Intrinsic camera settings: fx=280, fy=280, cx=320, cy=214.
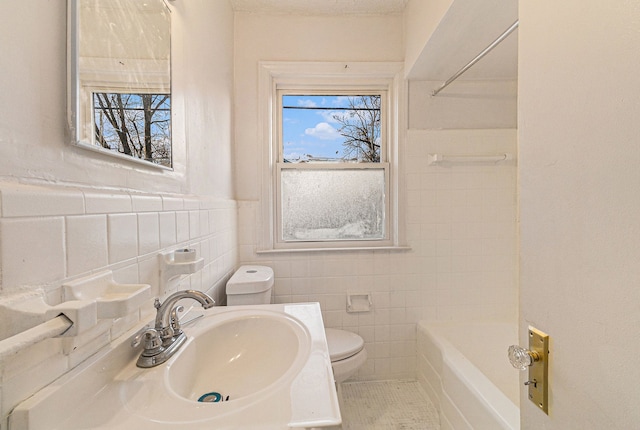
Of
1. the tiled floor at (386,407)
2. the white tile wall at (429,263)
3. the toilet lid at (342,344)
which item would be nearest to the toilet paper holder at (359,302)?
the white tile wall at (429,263)

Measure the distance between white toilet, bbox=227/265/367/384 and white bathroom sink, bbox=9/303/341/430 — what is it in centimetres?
48

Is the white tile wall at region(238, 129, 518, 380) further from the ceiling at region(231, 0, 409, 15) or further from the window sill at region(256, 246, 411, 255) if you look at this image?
the ceiling at region(231, 0, 409, 15)

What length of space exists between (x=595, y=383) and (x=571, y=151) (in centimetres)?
40

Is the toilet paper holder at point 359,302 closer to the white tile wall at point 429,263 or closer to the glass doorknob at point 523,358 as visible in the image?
the white tile wall at point 429,263

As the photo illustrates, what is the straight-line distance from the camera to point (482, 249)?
76.7 inches

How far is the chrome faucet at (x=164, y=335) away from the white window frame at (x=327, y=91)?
1.16m

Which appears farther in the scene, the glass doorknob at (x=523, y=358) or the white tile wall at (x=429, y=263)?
the white tile wall at (x=429, y=263)

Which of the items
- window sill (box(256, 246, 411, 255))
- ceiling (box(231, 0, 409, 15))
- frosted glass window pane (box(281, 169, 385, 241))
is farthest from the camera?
frosted glass window pane (box(281, 169, 385, 241))

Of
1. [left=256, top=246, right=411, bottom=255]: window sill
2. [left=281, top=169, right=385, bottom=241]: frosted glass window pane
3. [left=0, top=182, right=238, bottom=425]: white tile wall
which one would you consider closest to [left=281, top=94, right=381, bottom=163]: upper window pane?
[left=281, top=169, right=385, bottom=241]: frosted glass window pane

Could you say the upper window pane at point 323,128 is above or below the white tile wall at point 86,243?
above

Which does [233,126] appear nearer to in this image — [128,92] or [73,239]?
[128,92]

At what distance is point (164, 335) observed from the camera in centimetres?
70

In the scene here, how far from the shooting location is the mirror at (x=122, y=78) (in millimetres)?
543

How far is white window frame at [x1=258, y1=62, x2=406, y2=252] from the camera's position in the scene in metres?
1.90
